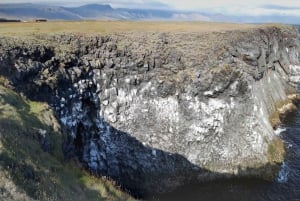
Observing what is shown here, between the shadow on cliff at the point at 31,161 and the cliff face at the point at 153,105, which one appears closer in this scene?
the shadow on cliff at the point at 31,161

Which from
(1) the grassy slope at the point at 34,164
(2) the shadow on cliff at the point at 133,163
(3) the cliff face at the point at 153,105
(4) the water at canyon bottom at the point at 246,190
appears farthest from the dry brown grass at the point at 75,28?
(4) the water at canyon bottom at the point at 246,190

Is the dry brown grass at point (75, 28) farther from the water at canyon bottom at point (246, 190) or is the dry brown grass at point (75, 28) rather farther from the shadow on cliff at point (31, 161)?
the water at canyon bottom at point (246, 190)

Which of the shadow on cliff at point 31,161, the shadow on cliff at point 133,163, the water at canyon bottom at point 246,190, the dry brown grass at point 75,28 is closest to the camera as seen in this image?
the shadow on cliff at point 31,161

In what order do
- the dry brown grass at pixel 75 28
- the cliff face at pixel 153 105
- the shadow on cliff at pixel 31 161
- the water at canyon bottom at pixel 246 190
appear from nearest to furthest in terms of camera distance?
the shadow on cliff at pixel 31 161, the water at canyon bottom at pixel 246 190, the cliff face at pixel 153 105, the dry brown grass at pixel 75 28

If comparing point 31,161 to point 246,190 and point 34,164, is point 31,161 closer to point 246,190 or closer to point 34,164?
point 34,164

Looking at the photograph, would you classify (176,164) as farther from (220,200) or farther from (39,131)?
(39,131)

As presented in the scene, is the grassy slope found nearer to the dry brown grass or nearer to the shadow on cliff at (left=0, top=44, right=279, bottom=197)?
the shadow on cliff at (left=0, top=44, right=279, bottom=197)

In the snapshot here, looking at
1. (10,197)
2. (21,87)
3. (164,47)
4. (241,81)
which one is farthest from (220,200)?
(10,197)
